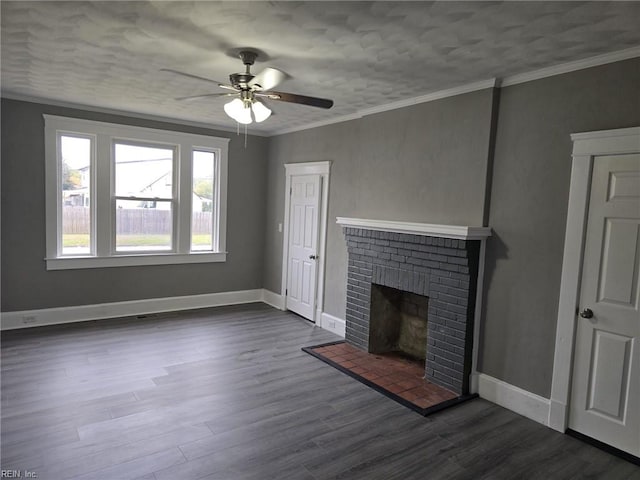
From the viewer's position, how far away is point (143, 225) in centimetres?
560

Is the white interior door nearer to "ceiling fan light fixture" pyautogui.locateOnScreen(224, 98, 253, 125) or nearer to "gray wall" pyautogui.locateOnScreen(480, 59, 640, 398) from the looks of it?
"gray wall" pyautogui.locateOnScreen(480, 59, 640, 398)

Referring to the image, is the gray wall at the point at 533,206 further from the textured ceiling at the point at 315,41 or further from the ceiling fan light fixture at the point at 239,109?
the ceiling fan light fixture at the point at 239,109

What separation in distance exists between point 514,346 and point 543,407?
1.58 feet

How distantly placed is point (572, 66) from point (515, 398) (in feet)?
8.45

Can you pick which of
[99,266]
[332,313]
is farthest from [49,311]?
[332,313]

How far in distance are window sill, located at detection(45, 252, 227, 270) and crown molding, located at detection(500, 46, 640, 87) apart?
4.46 metres

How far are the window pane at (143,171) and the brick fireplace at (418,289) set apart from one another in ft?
8.84

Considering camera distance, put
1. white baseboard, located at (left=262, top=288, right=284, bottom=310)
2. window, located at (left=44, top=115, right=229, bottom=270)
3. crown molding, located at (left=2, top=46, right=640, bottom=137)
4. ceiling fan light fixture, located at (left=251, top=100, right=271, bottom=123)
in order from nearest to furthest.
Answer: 1. crown molding, located at (left=2, top=46, right=640, bottom=137)
2. ceiling fan light fixture, located at (left=251, top=100, right=271, bottom=123)
3. window, located at (left=44, top=115, right=229, bottom=270)
4. white baseboard, located at (left=262, top=288, right=284, bottom=310)

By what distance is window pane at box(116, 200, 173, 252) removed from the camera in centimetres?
543

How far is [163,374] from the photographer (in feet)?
12.3

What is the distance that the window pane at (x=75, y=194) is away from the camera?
5.00m

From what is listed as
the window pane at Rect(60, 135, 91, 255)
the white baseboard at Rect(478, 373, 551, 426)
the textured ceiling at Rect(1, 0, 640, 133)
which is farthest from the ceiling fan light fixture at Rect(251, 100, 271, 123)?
the window pane at Rect(60, 135, 91, 255)

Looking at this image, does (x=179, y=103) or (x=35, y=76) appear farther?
(x=179, y=103)

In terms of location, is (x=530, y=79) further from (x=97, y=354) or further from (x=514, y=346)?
(x=97, y=354)
